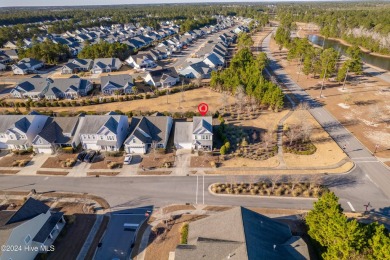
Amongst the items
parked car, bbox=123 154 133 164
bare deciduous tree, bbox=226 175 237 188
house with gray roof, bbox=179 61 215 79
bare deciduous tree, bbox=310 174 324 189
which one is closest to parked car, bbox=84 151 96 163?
parked car, bbox=123 154 133 164

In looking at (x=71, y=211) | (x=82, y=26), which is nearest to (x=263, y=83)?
(x=71, y=211)

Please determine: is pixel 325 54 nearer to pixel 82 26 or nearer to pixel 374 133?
pixel 374 133

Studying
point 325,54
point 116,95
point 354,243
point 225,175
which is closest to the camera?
point 354,243

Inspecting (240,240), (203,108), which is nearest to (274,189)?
(240,240)

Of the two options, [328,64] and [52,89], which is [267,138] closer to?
[328,64]

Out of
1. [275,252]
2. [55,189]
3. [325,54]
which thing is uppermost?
[325,54]

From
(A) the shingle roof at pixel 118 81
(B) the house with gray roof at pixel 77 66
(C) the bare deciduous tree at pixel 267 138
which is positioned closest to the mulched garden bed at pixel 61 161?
(A) the shingle roof at pixel 118 81

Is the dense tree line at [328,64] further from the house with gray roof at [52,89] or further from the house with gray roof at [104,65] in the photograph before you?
the house with gray roof at [52,89]
